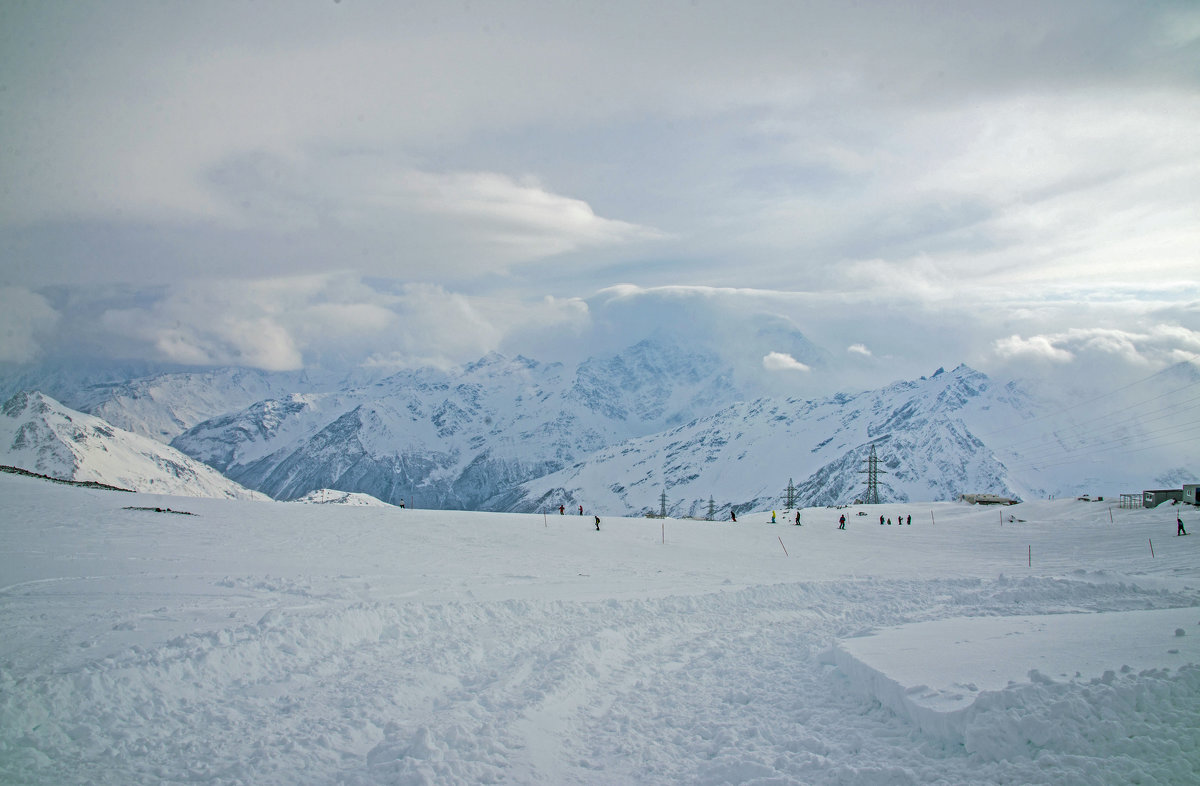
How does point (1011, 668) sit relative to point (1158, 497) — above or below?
below

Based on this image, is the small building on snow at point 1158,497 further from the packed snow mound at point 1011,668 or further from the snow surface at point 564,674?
the packed snow mound at point 1011,668

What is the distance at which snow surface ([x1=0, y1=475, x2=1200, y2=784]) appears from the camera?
9430 mm

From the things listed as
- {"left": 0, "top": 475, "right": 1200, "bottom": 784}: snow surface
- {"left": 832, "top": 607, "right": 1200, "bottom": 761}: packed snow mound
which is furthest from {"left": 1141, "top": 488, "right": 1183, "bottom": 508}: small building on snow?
{"left": 832, "top": 607, "right": 1200, "bottom": 761}: packed snow mound

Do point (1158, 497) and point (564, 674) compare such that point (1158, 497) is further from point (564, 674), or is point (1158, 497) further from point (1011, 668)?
point (564, 674)

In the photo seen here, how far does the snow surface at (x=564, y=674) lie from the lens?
943 centimetres

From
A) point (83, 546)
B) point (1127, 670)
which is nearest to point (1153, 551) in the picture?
point (1127, 670)

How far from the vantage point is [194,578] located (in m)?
20.9

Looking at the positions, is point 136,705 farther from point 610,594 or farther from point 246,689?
point 610,594

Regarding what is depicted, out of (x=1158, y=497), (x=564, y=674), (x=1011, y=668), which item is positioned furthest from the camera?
(x=1158, y=497)

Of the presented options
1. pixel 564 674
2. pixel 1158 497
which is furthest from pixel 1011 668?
pixel 1158 497

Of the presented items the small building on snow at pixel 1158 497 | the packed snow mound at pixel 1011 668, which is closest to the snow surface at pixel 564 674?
the packed snow mound at pixel 1011 668

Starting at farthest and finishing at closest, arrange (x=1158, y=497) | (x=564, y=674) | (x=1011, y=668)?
(x=1158, y=497), (x=564, y=674), (x=1011, y=668)

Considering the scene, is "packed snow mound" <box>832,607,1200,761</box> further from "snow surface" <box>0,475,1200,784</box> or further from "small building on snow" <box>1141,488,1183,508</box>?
"small building on snow" <box>1141,488,1183,508</box>

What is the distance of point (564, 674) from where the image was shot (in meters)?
14.1
